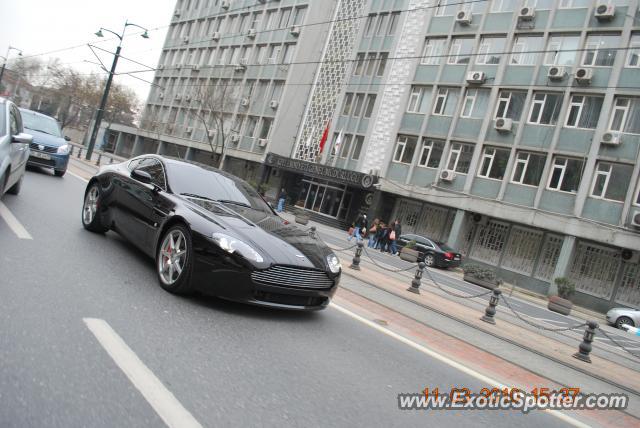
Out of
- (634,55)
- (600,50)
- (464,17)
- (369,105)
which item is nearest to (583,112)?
(600,50)

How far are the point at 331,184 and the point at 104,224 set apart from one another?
31.6 meters

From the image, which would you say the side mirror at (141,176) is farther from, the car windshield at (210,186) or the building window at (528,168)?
the building window at (528,168)

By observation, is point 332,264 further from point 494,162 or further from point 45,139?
point 494,162

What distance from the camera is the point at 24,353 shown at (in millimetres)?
3186

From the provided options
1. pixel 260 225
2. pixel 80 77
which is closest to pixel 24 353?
pixel 260 225

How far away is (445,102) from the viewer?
31.5m

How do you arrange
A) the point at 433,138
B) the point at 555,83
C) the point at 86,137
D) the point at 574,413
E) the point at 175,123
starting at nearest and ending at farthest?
the point at 574,413
the point at 555,83
the point at 433,138
the point at 175,123
the point at 86,137

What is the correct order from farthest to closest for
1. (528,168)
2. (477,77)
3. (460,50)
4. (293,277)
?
(460,50) < (477,77) < (528,168) < (293,277)

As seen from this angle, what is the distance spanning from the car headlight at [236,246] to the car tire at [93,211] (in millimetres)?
3247

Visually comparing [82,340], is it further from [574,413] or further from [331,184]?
[331,184]

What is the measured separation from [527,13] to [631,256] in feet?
47.4

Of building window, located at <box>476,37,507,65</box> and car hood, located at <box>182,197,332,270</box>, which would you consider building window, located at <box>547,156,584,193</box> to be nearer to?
building window, located at <box>476,37,507,65</box>

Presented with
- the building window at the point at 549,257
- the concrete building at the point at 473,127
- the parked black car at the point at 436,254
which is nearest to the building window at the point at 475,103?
the concrete building at the point at 473,127

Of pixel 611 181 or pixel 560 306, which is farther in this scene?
pixel 611 181
